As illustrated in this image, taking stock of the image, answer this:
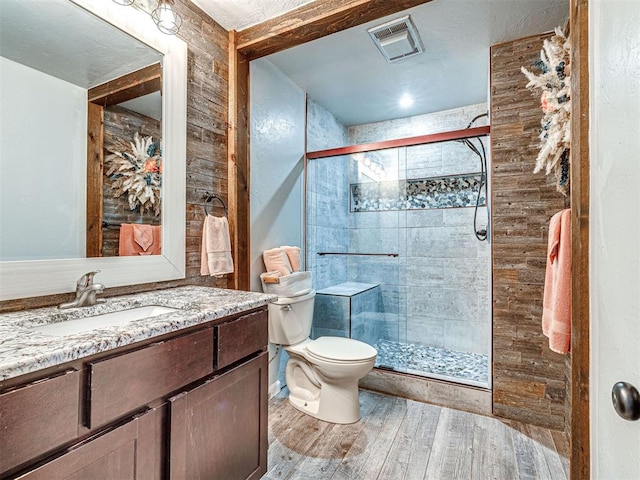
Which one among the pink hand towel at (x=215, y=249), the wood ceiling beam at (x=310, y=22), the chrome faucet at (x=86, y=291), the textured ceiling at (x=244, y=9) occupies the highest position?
the textured ceiling at (x=244, y=9)

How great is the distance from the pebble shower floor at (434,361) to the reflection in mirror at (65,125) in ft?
6.52

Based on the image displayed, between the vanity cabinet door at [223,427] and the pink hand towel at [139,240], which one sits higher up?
the pink hand towel at [139,240]

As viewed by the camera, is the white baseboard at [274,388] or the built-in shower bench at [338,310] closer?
the white baseboard at [274,388]

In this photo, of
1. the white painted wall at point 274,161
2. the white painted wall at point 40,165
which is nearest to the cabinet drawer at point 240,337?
the white painted wall at point 40,165

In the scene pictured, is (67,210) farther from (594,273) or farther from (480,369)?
(480,369)

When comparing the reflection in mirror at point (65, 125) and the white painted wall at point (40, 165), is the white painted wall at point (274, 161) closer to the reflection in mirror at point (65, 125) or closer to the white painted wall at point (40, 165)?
the reflection in mirror at point (65, 125)

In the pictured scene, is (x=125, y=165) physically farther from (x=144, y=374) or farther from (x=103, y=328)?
(x=144, y=374)

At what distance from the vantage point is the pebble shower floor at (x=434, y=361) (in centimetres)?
240

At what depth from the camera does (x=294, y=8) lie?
1.83 m

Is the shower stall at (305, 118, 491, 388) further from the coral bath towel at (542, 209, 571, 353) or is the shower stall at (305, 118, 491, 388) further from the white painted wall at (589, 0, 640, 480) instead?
the white painted wall at (589, 0, 640, 480)

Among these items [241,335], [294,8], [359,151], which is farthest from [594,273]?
[359,151]

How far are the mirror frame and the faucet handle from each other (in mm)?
59

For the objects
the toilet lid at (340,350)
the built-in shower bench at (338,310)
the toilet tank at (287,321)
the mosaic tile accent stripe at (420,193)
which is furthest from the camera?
the mosaic tile accent stripe at (420,193)

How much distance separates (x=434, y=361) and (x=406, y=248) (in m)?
1.01
